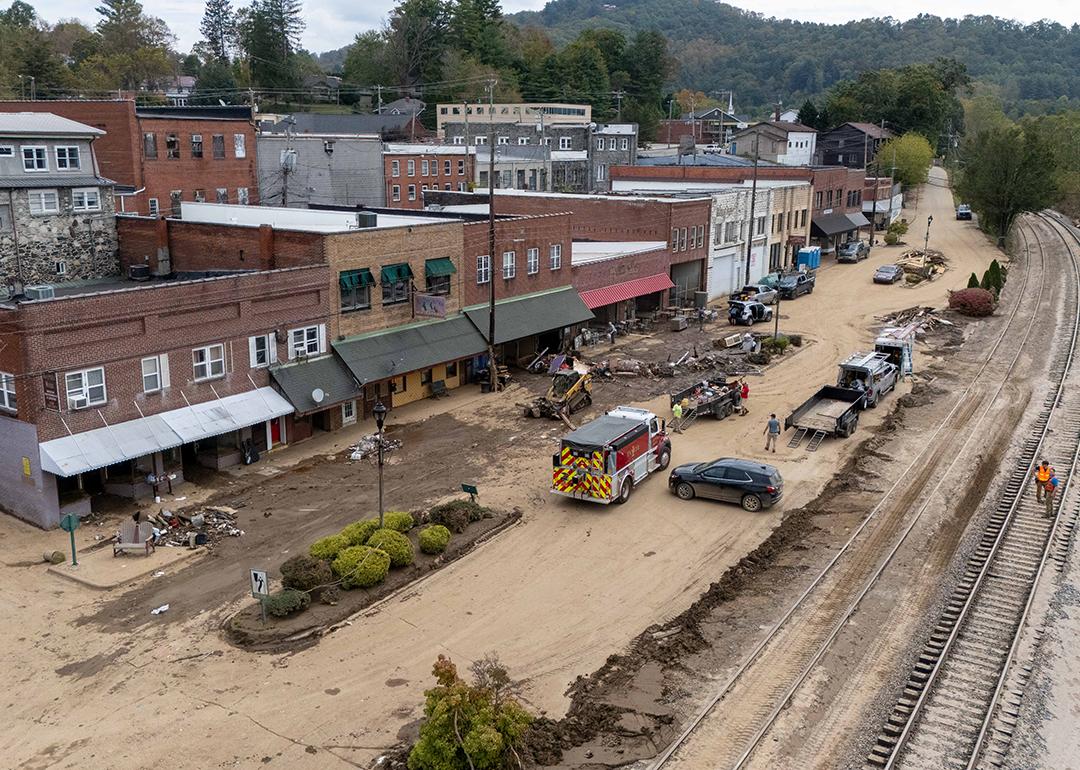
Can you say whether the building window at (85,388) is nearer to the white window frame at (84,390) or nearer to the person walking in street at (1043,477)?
the white window frame at (84,390)

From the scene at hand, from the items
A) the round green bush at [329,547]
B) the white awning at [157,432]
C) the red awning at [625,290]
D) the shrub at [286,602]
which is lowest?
the shrub at [286,602]

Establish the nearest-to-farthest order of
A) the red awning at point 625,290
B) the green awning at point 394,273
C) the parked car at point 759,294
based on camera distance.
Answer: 1. the green awning at point 394,273
2. the red awning at point 625,290
3. the parked car at point 759,294

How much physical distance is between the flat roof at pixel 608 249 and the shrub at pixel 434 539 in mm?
30158

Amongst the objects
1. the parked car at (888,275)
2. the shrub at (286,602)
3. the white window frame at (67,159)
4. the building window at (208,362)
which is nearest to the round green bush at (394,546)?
the shrub at (286,602)

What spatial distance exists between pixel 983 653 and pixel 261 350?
2486 centimetres

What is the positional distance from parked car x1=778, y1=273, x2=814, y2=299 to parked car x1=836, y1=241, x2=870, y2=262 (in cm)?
1589

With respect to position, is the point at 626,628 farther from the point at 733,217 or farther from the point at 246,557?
the point at 733,217

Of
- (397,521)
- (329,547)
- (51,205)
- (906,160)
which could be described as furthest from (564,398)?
(906,160)

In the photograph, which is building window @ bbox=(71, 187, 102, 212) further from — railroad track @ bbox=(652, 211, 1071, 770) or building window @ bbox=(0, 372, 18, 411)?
railroad track @ bbox=(652, 211, 1071, 770)

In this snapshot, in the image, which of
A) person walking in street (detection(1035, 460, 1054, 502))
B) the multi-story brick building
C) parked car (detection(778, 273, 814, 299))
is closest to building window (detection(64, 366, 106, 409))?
the multi-story brick building

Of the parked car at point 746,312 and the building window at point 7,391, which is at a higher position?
the building window at point 7,391

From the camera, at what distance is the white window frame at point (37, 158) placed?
131 ft

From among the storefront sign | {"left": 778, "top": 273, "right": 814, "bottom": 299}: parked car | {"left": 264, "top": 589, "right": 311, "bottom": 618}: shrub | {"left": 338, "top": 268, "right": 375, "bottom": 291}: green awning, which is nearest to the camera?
{"left": 264, "top": 589, "right": 311, "bottom": 618}: shrub

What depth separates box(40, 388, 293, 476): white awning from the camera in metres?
27.7
